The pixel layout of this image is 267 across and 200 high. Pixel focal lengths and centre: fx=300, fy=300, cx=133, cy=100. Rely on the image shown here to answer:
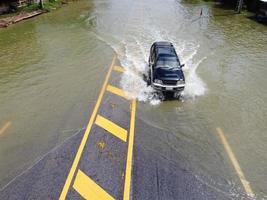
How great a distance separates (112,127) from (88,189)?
414cm

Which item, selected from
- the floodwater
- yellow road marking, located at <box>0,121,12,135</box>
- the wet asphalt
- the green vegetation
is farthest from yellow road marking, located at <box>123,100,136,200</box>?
the green vegetation

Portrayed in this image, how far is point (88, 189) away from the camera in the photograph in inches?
404

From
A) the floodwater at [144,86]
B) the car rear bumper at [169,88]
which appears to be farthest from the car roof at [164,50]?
the car rear bumper at [169,88]

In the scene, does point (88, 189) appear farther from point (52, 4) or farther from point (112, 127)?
point (52, 4)

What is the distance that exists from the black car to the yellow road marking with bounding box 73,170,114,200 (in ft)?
24.8

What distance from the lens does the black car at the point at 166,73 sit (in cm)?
1653

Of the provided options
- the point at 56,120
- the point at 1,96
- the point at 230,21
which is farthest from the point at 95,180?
the point at 230,21

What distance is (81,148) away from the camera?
12.4m

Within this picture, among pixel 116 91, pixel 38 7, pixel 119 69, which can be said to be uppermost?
pixel 38 7

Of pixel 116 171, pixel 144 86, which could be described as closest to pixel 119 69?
pixel 144 86

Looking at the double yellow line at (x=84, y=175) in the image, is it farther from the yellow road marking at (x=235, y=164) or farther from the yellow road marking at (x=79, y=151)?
the yellow road marking at (x=235, y=164)

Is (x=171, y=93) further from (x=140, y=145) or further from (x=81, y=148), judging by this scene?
(x=81, y=148)

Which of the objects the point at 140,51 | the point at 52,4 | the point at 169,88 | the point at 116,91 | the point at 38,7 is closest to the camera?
the point at 169,88

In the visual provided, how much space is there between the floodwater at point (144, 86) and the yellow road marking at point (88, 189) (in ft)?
7.52
